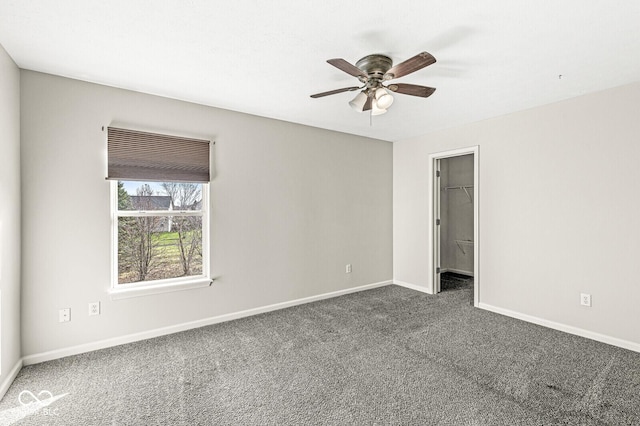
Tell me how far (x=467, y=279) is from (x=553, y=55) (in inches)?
160

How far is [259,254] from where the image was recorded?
391cm

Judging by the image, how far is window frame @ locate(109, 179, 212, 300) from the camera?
3.03 meters

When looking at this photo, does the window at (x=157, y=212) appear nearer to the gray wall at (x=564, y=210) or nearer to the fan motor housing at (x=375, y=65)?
the fan motor housing at (x=375, y=65)

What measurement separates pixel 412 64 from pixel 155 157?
2551mm

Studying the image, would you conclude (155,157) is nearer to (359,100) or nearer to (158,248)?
(158,248)

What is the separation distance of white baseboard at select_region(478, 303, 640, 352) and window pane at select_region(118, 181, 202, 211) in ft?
12.4

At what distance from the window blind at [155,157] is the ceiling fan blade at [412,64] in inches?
85.0

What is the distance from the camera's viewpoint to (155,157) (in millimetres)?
3191

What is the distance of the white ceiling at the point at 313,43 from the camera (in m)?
1.86

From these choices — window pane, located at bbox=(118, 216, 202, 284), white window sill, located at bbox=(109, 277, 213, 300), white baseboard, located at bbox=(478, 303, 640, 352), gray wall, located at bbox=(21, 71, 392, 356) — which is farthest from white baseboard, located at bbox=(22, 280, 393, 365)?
white baseboard, located at bbox=(478, 303, 640, 352)

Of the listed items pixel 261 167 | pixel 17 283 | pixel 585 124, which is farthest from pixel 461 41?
pixel 17 283

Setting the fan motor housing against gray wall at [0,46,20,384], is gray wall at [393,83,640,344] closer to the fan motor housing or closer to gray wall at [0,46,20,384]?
the fan motor housing

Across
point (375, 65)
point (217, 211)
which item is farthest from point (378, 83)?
point (217, 211)

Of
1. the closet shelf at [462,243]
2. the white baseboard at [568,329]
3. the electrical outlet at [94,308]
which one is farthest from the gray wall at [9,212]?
the closet shelf at [462,243]
